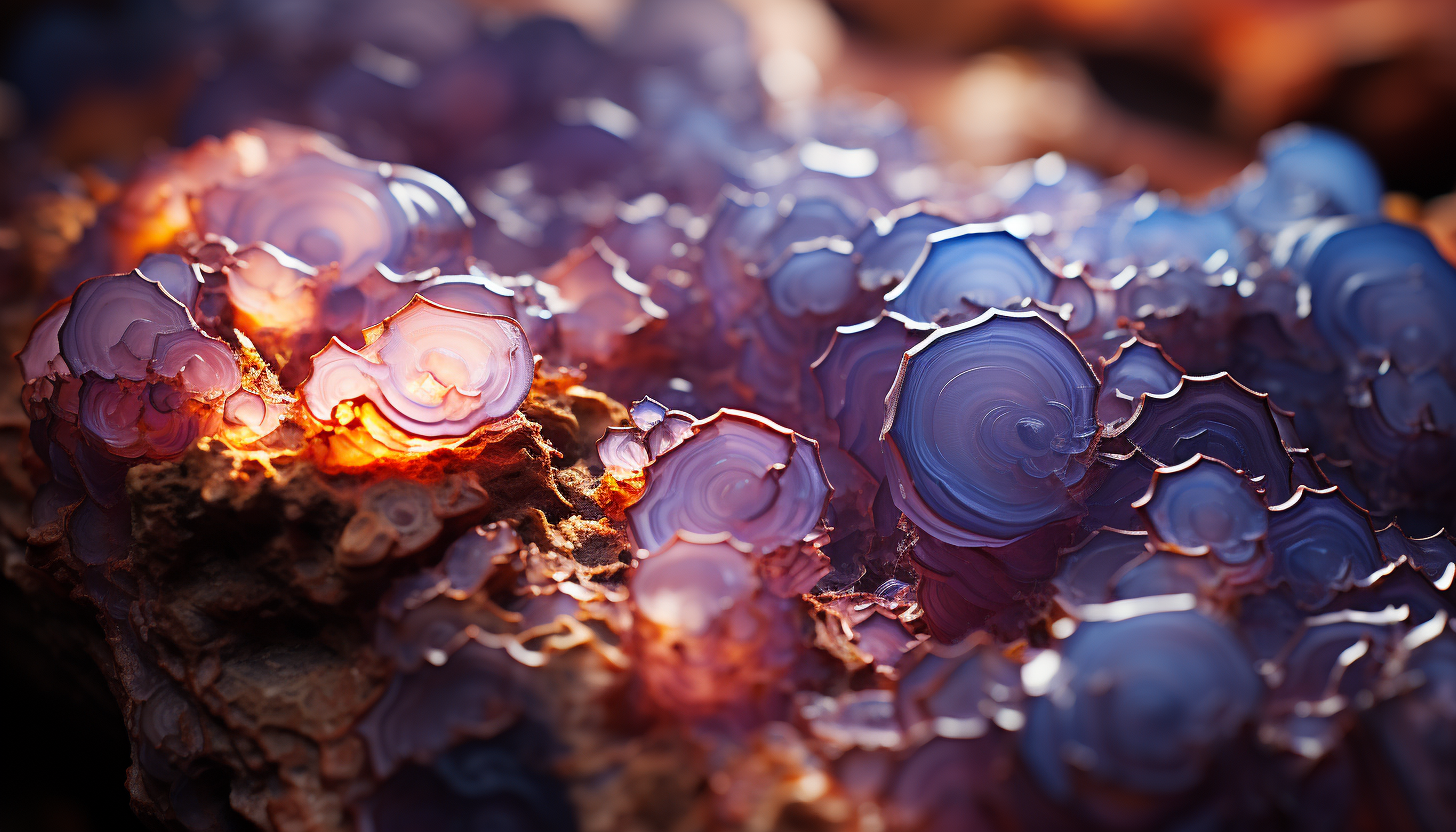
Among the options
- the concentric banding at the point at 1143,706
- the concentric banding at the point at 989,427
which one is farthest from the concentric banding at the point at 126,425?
the concentric banding at the point at 1143,706

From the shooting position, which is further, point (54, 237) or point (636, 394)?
point (54, 237)

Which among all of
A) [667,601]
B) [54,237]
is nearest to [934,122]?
[54,237]

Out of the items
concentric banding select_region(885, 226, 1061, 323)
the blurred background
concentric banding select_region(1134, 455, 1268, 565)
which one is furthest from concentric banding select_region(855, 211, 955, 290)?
the blurred background

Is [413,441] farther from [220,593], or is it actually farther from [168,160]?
[168,160]

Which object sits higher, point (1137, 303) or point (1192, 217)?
point (1192, 217)

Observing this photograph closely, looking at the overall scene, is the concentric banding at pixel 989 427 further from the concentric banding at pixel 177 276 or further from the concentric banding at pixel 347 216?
the concentric banding at pixel 177 276

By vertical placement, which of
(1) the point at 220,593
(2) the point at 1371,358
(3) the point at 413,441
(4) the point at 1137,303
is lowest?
(1) the point at 220,593
